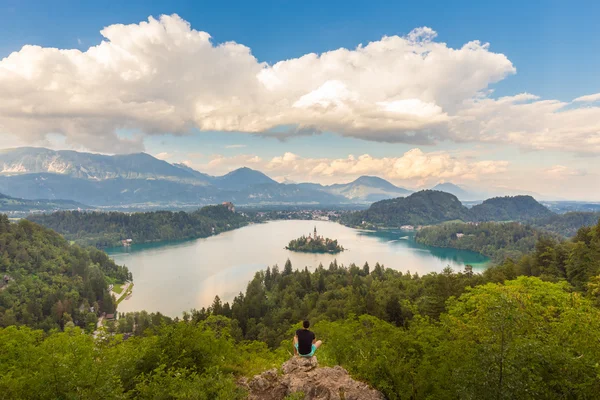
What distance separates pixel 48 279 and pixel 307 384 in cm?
7667

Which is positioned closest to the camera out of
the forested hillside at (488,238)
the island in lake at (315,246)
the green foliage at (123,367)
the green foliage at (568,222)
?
the green foliage at (123,367)

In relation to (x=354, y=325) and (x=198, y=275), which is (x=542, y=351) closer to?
(x=354, y=325)

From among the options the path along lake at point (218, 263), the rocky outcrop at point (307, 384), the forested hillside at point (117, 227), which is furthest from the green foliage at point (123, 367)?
the forested hillside at point (117, 227)

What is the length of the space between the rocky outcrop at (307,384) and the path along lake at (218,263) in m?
48.0

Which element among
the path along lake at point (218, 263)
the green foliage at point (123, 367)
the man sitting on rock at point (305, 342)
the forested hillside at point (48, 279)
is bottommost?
the path along lake at point (218, 263)

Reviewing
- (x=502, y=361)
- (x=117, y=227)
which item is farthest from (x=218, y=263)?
(x=502, y=361)

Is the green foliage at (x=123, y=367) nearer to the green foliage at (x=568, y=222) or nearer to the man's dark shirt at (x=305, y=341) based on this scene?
the man's dark shirt at (x=305, y=341)

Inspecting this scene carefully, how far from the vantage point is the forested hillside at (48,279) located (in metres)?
49.9

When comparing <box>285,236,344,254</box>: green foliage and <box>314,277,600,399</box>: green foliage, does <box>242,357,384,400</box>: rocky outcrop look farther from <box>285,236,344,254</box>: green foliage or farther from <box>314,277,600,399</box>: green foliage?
<box>285,236,344,254</box>: green foliage

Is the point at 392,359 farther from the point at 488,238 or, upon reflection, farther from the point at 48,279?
the point at 488,238

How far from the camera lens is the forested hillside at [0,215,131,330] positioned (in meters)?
49.9

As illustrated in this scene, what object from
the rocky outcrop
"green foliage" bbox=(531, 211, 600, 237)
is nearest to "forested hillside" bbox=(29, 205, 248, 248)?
the rocky outcrop

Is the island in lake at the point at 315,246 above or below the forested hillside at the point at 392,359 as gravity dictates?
below

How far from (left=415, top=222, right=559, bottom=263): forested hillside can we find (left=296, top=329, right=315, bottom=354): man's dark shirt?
383 ft
